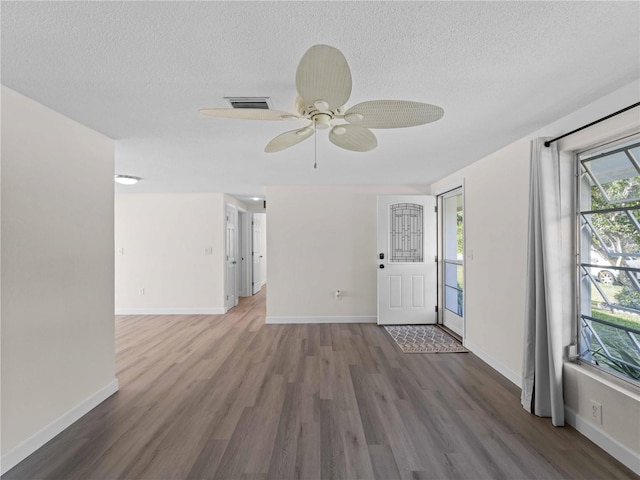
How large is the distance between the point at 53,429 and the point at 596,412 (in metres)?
3.70

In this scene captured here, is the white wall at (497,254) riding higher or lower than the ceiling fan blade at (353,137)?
lower

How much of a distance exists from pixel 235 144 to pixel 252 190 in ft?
8.66

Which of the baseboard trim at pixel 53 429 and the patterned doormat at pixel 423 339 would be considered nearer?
the baseboard trim at pixel 53 429

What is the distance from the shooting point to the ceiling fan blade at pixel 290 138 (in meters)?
1.74

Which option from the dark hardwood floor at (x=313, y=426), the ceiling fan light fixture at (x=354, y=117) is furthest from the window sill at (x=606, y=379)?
the ceiling fan light fixture at (x=354, y=117)

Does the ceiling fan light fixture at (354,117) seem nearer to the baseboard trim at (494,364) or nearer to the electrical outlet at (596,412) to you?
the electrical outlet at (596,412)

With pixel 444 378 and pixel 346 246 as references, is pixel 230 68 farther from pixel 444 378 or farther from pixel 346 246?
pixel 346 246

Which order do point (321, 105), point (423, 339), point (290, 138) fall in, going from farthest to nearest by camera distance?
1. point (423, 339)
2. point (290, 138)
3. point (321, 105)

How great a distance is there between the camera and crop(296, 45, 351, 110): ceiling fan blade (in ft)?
3.74

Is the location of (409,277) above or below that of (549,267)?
below

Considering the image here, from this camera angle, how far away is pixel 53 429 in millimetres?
2105

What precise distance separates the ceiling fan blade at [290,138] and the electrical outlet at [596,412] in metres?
2.59

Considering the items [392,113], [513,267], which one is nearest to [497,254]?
[513,267]

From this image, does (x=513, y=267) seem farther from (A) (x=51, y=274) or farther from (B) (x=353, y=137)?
(A) (x=51, y=274)
